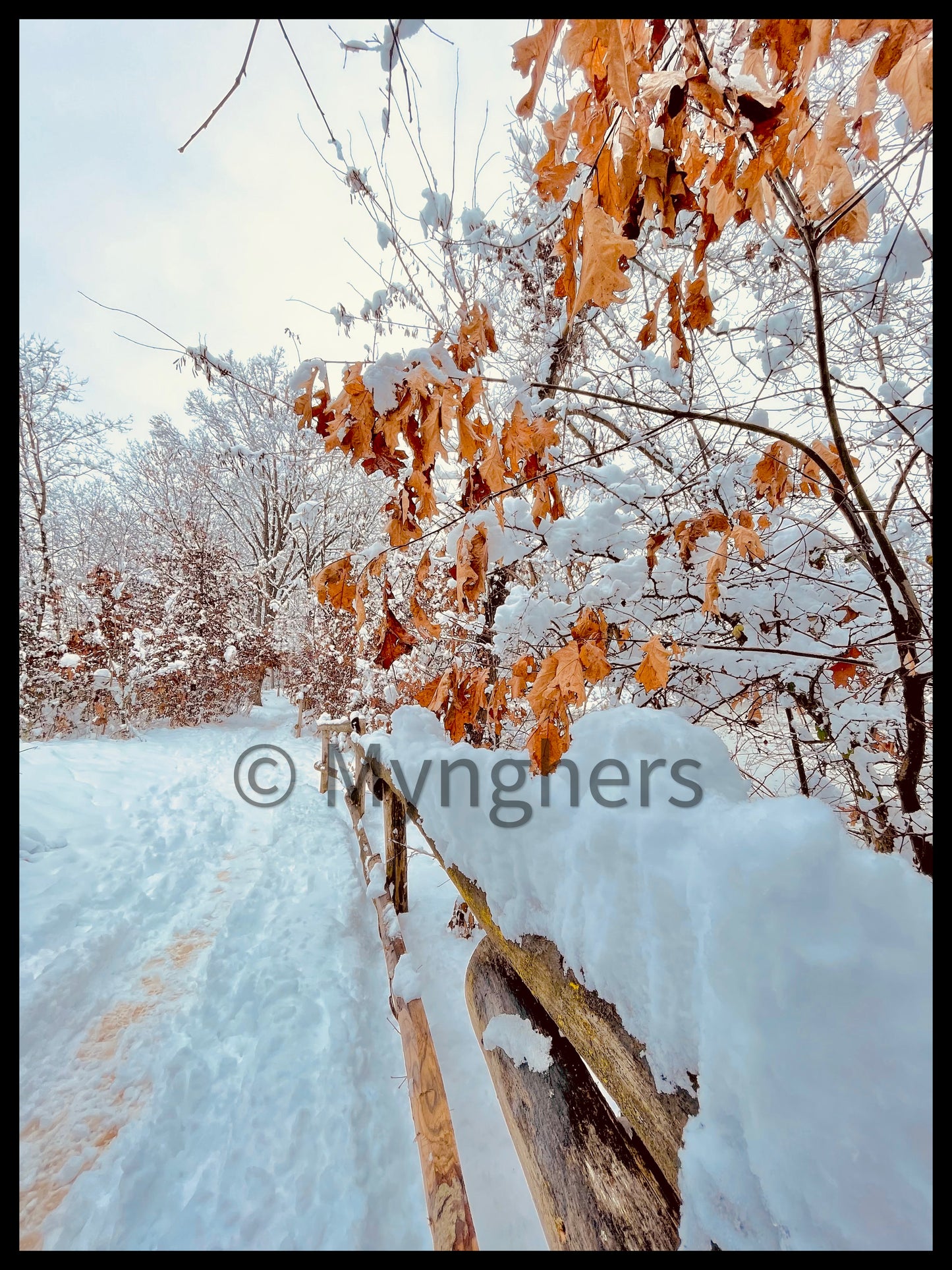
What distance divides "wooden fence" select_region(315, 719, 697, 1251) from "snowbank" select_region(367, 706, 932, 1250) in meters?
0.12

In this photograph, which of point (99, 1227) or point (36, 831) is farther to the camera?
point (36, 831)

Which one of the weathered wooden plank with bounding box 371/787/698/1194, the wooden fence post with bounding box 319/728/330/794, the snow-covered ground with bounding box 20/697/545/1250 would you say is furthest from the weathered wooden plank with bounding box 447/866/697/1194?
the wooden fence post with bounding box 319/728/330/794

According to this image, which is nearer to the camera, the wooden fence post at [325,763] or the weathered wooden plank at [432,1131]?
the weathered wooden plank at [432,1131]

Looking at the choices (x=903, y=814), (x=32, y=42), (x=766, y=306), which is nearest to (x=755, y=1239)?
(x=903, y=814)

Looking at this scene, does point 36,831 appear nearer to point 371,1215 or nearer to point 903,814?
point 371,1215

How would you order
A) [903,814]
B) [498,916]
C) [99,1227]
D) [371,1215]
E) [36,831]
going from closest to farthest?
1. [99,1227]
2. [36,831]
3. [371,1215]
4. [498,916]
5. [903,814]

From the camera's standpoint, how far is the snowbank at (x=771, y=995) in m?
0.48

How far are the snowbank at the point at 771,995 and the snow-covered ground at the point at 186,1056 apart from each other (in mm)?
818

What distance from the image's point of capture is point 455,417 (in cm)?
136

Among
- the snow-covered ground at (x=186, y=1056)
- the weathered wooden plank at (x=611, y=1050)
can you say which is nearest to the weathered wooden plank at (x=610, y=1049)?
the weathered wooden plank at (x=611, y=1050)

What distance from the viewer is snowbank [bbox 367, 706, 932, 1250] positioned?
1.57 ft

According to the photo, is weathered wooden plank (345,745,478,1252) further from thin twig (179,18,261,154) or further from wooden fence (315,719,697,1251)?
thin twig (179,18,261,154)

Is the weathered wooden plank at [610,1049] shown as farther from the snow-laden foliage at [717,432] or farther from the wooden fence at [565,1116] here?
the snow-laden foliage at [717,432]
